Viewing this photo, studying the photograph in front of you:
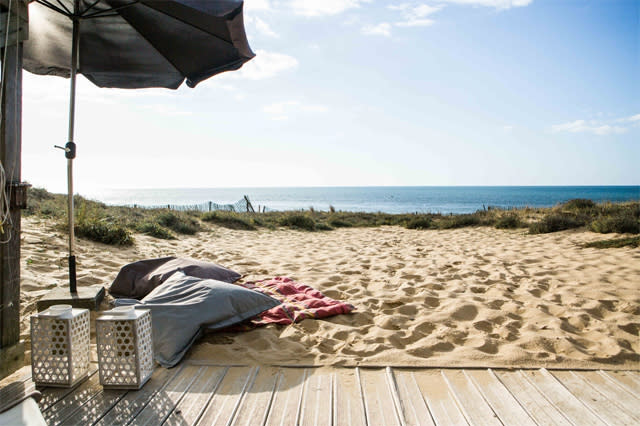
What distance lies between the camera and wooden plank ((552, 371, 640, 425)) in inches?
70.3

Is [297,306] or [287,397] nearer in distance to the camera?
[287,397]

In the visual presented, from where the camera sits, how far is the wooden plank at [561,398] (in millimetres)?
1783

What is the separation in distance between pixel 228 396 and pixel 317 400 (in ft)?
1.51

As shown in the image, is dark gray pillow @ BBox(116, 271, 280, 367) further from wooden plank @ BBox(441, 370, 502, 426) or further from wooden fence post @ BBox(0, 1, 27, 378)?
wooden plank @ BBox(441, 370, 502, 426)

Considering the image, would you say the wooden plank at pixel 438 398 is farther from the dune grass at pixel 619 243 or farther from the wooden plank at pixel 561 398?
the dune grass at pixel 619 243

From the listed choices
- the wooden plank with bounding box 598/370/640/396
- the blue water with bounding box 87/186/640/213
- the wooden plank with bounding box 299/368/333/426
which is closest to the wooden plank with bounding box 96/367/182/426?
the wooden plank with bounding box 299/368/333/426

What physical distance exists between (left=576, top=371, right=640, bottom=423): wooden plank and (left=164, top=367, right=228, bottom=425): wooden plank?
2.02m

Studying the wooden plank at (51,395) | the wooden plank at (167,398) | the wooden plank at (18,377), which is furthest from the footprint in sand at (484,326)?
the wooden plank at (18,377)

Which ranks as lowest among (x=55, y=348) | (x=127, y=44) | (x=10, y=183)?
(x=55, y=348)

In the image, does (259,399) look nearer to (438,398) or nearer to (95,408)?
(95,408)

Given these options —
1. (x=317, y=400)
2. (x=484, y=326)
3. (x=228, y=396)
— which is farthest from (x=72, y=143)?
(x=484, y=326)

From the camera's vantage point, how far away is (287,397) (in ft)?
6.59

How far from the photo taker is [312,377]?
2227mm

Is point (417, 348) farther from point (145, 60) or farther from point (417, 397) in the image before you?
point (145, 60)
